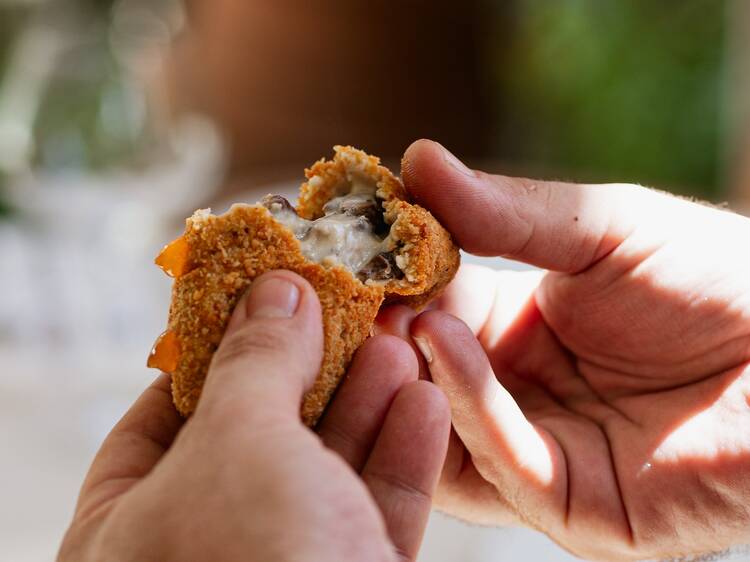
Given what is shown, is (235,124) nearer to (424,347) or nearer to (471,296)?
(471,296)

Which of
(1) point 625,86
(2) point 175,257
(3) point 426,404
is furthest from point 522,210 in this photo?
(1) point 625,86

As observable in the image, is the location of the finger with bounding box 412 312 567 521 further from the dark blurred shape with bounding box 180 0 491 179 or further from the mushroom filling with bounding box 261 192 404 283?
the dark blurred shape with bounding box 180 0 491 179

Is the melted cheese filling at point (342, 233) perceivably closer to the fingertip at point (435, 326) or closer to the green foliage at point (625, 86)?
the fingertip at point (435, 326)

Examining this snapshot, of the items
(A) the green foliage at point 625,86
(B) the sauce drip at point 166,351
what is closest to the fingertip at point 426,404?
(B) the sauce drip at point 166,351

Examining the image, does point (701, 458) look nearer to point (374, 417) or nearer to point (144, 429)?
point (374, 417)

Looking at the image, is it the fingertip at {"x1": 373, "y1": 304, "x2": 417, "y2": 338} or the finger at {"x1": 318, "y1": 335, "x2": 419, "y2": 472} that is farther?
the fingertip at {"x1": 373, "y1": 304, "x2": 417, "y2": 338}

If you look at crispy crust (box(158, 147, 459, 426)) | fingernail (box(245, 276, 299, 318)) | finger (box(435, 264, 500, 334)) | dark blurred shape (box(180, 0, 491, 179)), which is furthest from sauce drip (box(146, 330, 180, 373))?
dark blurred shape (box(180, 0, 491, 179))

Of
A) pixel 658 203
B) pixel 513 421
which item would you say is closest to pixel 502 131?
pixel 658 203
